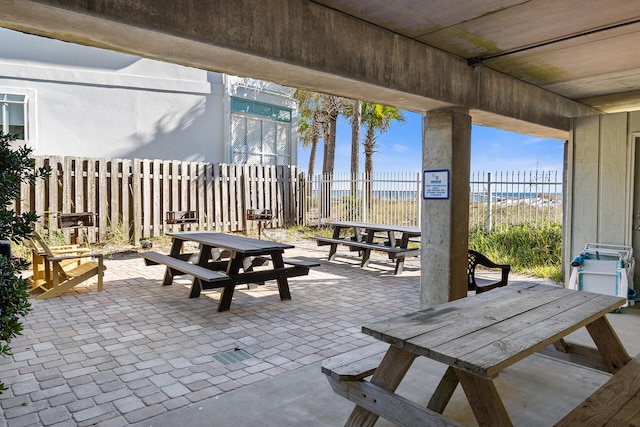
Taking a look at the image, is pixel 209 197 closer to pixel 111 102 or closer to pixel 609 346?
pixel 111 102

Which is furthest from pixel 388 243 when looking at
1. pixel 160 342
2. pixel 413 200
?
pixel 160 342

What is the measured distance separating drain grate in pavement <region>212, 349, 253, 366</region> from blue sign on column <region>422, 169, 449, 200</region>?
2.49 meters

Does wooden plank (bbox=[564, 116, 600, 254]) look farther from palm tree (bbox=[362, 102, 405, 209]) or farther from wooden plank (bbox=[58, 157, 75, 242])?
palm tree (bbox=[362, 102, 405, 209])

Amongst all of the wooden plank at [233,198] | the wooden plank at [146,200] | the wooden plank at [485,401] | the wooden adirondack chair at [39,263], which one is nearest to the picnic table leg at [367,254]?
the wooden plank at [233,198]

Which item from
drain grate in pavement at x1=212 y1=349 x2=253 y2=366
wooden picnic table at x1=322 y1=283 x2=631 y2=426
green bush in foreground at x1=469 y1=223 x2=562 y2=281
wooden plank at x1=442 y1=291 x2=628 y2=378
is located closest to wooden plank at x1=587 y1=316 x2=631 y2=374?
wooden picnic table at x1=322 y1=283 x2=631 y2=426

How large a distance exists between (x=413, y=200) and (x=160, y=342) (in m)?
7.60

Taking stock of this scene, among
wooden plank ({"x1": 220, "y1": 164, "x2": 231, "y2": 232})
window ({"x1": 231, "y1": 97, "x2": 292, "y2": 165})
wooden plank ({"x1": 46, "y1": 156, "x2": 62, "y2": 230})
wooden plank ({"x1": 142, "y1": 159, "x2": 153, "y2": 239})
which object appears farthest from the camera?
window ({"x1": 231, "y1": 97, "x2": 292, "y2": 165})

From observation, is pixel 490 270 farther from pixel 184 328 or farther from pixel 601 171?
pixel 184 328

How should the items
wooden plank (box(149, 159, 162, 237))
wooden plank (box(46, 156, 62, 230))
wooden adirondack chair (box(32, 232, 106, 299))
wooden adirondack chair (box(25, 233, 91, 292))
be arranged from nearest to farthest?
1. wooden adirondack chair (box(32, 232, 106, 299))
2. wooden adirondack chair (box(25, 233, 91, 292))
3. wooden plank (box(46, 156, 62, 230))
4. wooden plank (box(149, 159, 162, 237))

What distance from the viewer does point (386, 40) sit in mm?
3770

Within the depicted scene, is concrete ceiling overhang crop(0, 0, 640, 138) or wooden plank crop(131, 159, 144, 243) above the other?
concrete ceiling overhang crop(0, 0, 640, 138)

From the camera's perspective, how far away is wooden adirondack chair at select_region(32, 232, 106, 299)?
18.5 ft

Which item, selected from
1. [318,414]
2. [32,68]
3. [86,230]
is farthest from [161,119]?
[318,414]

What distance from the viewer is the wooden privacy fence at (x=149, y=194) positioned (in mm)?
8773
